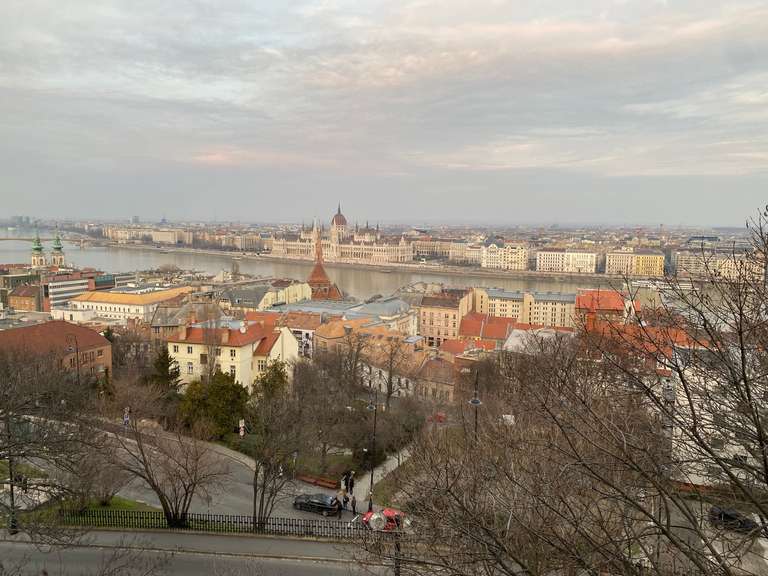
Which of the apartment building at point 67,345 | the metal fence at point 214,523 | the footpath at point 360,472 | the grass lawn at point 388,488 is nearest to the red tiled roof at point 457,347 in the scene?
the footpath at point 360,472

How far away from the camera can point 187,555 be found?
7047mm

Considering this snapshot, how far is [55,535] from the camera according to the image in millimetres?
5043

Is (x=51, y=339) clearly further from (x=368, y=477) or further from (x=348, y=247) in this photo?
(x=348, y=247)

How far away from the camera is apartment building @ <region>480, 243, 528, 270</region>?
263 ft

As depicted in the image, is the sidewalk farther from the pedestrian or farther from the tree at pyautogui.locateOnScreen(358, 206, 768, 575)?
the tree at pyautogui.locateOnScreen(358, 206, 768, 575)

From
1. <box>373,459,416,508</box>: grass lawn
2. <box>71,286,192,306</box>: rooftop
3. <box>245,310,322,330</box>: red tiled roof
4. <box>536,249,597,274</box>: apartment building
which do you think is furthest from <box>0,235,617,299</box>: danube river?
<box>373,459,416,508</box>: grass lawn

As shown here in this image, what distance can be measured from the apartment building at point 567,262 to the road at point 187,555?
2857 inches

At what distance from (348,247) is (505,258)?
25.3 meters

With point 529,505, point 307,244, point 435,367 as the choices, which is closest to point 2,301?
point 435,367

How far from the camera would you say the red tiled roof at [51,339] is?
49.7 ft

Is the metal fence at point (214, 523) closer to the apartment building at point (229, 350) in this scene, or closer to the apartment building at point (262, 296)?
the apartment building at point (229, 350)

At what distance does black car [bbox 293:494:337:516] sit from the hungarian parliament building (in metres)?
75.0

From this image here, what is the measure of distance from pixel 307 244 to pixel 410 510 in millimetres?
93074

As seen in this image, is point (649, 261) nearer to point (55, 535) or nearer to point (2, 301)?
point (2, 301)
